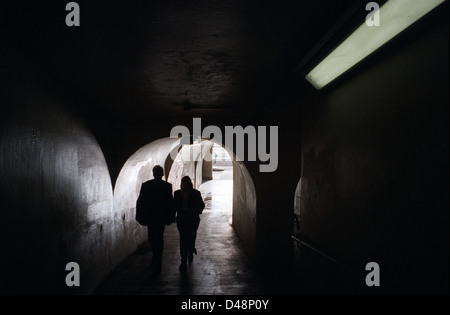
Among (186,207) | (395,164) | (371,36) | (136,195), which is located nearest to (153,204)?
(186,207)

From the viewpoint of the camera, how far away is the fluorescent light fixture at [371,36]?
183 centimetres

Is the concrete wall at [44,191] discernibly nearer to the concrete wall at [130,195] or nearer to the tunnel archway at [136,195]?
the concrete wall at [130,195]

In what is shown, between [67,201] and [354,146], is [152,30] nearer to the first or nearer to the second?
[354,146]

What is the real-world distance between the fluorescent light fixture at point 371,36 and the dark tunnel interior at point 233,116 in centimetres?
8

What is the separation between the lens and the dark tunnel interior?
1907 millimetres

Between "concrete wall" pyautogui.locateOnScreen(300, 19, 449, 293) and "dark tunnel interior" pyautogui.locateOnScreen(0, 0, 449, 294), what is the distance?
1 centimetres

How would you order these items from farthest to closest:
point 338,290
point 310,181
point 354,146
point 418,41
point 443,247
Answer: point 310,181, point 338,290, point 354,146, point 418,41, point 443,247

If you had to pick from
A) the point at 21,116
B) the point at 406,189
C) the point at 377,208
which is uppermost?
the point at 21,116

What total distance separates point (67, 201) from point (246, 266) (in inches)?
167

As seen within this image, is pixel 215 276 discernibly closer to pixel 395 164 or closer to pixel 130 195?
pixel 130 195

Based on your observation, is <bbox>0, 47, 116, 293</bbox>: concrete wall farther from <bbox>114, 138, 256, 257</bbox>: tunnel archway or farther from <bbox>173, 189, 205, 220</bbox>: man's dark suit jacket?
<bbox>173, 189, 205, 220</bbox>: man's dark suit jacket

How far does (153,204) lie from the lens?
17.0ft
